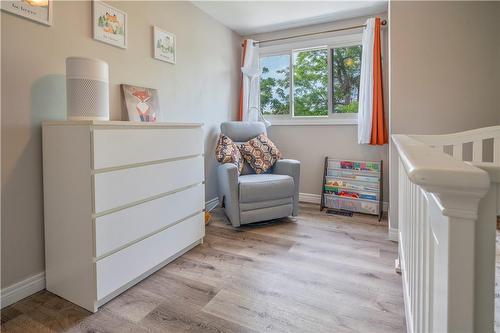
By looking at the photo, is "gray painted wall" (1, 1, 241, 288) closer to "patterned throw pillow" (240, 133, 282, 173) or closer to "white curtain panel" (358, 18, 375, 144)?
"patterned throw pillow" (240, 133, 282, 173)

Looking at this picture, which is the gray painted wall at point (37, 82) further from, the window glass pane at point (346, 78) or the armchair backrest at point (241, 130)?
the window glass pane at point (346, 78)

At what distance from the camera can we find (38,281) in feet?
5.37

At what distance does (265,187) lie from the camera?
8.57ft

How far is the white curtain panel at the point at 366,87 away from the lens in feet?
9.87

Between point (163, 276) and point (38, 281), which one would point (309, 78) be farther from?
point (38, 281)

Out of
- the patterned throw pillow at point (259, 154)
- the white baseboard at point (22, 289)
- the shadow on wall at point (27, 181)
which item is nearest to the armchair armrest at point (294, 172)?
the patterned throw pillow at point (259, 154)

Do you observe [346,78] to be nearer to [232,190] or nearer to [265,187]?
[265,187]

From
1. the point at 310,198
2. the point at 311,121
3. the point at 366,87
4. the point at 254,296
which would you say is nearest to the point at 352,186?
the point at 310,198

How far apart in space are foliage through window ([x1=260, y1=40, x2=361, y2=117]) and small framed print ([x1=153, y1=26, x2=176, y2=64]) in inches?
60.9

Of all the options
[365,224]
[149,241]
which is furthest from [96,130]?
[365,224]

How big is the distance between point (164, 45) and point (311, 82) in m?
1.91

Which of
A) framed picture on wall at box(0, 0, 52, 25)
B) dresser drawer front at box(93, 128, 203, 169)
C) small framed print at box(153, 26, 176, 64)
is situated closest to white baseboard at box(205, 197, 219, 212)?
dresser drawer front at box(93, 128, 203, 169)

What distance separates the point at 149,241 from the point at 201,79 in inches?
76.2

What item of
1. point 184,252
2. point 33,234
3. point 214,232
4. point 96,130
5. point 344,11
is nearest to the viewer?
point 96,130
